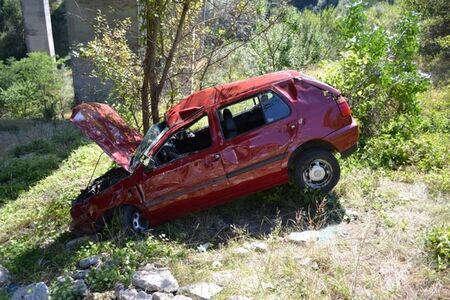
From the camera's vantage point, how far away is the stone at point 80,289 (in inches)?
193

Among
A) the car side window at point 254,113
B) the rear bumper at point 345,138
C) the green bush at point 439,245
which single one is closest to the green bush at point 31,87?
the car side window at point 254,113

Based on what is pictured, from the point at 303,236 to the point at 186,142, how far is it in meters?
2.61

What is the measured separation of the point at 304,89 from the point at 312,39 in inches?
618

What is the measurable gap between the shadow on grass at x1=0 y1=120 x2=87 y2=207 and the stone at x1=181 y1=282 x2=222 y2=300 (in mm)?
5911

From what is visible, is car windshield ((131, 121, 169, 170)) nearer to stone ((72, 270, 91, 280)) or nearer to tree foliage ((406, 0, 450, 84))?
stone ((72, 270, 91, 280))

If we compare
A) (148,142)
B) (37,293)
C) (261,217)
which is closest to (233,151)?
(261,217)

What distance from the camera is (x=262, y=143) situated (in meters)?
6.36

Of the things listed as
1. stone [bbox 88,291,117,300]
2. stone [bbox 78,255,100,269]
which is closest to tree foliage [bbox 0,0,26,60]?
stone [bbox 78,255,100,269]

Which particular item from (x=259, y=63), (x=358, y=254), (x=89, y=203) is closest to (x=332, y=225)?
(x=358, y=254)

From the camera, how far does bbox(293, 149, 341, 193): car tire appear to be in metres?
6.47

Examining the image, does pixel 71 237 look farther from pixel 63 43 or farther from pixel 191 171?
pixel 63 43

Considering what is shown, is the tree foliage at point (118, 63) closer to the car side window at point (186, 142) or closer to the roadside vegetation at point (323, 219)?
the roadside vegetation at point (323, 219)

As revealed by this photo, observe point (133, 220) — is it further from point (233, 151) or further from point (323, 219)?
point (323, 219)

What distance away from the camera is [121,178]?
22.8 feet
